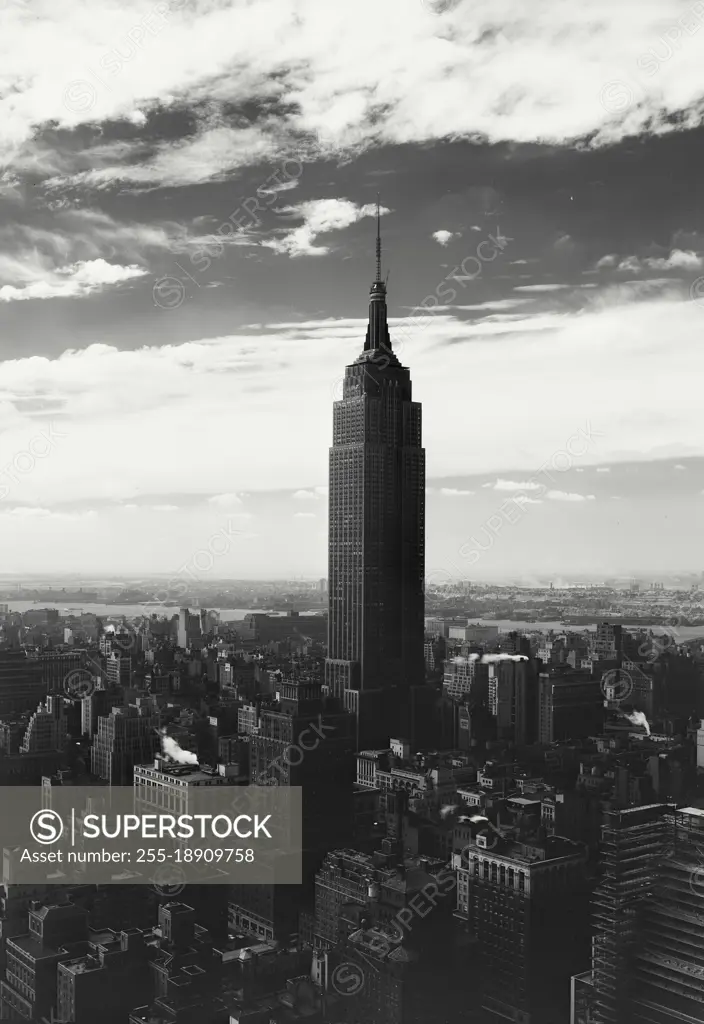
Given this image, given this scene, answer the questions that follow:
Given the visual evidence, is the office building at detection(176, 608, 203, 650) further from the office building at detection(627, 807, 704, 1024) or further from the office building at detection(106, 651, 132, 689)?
the office building at detection(627, 807, 704, 1024)

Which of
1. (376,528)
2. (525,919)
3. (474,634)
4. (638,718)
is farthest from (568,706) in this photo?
(525,919)

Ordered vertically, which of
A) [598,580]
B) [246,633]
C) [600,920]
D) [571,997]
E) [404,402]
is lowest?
[571,997]

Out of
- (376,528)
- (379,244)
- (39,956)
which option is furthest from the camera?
(376,528)

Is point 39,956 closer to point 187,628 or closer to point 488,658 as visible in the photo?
point 488,658

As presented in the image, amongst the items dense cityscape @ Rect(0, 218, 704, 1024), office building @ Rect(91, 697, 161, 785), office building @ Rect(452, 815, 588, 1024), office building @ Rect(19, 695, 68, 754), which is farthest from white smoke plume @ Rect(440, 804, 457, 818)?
office building @ Rect(19, 695, 68, 754)

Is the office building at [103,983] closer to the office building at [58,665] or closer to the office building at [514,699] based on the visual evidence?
the office building at [58,665]

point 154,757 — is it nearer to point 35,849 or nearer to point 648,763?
point 35,849

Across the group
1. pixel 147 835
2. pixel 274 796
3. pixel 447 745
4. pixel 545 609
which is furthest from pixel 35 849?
pixel 545 609
